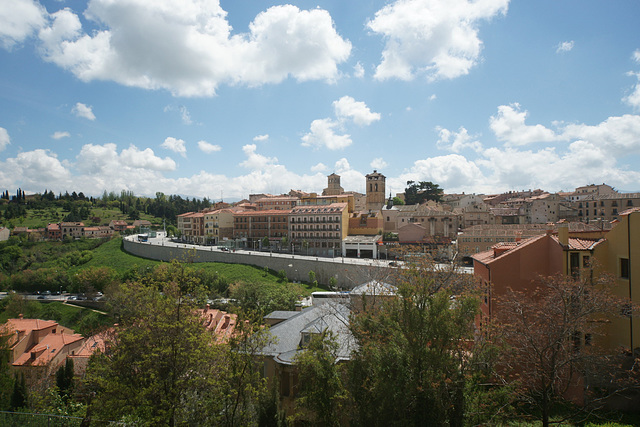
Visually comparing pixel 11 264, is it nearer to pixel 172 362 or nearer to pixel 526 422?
pixel 172 362

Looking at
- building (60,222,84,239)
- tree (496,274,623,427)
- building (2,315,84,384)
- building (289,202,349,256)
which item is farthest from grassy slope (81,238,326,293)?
tree (496,274,623,427)

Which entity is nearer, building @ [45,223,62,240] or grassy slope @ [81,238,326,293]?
grassy slope @ [81,238,326,293]

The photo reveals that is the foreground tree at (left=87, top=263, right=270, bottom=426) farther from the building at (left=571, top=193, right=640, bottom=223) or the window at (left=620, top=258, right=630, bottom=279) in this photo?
the building at (left=571, top=193, right=640, bottom=223)

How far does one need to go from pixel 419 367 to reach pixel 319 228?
161 feet

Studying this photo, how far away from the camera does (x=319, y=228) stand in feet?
185

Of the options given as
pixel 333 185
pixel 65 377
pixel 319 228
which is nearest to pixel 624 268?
pixel 65 377

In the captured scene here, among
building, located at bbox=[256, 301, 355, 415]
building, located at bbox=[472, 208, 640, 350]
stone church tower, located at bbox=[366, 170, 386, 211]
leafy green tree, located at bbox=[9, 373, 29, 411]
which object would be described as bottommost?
leafy green tree, located at bbox=[9, 373, 29, 411]

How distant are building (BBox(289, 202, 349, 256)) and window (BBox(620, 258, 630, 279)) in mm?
41174

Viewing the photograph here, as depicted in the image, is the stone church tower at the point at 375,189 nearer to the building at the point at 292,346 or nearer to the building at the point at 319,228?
the building at the point at 319,228

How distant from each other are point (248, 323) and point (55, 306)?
4908 centimetres

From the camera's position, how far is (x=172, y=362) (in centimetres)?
873

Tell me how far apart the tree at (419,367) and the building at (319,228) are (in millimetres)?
44345

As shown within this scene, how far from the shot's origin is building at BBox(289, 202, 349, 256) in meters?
55.0

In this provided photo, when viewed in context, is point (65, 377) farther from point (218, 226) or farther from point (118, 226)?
point (118, 226)
